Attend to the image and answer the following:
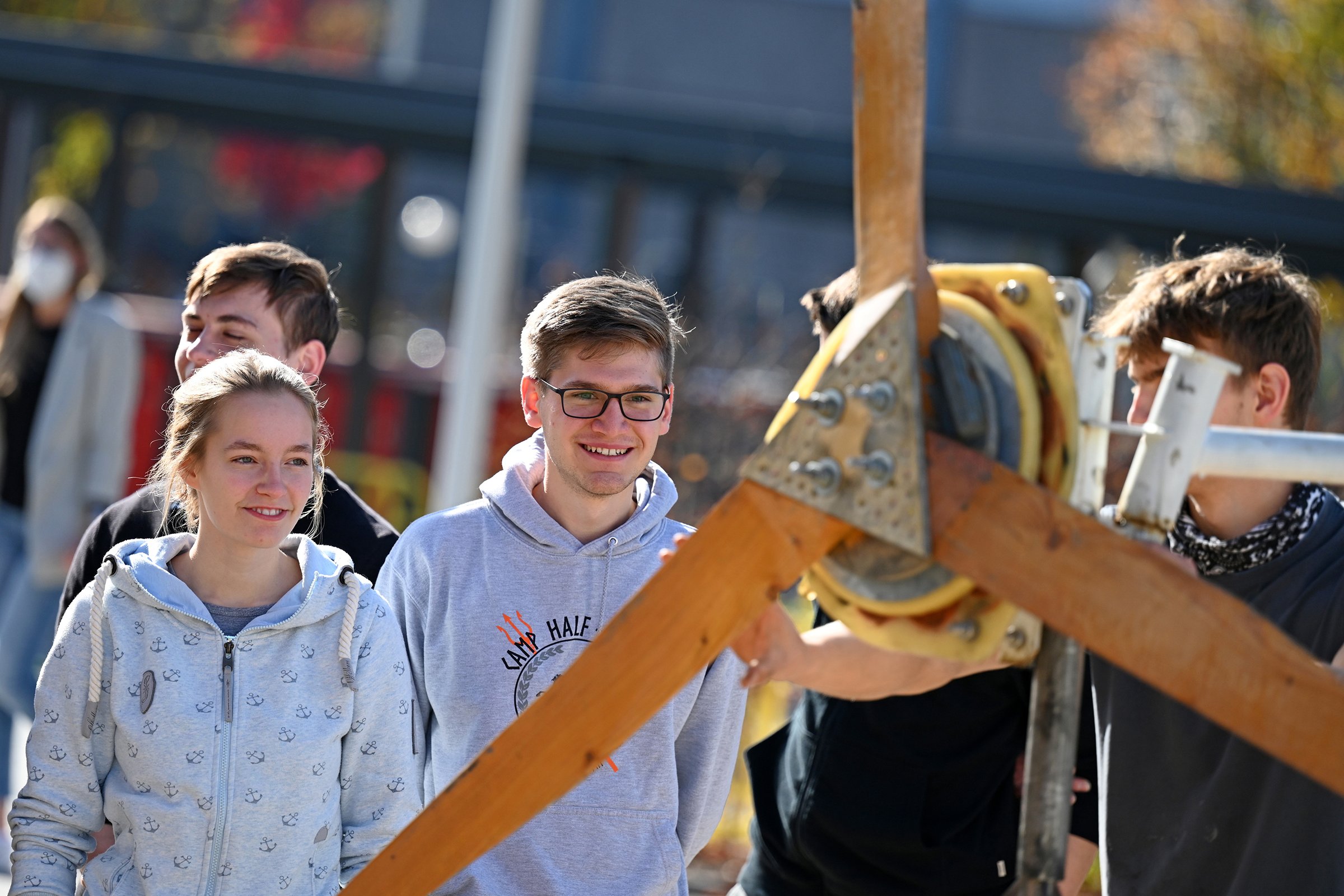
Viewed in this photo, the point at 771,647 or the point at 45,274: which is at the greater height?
the point at 45,274

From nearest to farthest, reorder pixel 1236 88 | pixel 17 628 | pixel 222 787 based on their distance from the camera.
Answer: pixel 222 787, pixel 17 628, pixel 1236 88

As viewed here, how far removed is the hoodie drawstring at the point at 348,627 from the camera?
2.49 m

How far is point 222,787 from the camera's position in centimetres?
237

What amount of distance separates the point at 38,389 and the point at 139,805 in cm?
387

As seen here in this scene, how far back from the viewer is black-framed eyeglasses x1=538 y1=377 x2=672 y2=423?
2736mm

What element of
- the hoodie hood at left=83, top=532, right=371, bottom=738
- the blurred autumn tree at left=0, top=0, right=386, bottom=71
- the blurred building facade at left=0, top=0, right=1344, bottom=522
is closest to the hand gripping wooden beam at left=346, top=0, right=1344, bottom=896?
the hoodie hood at left=83, top=532, right=371, bottom=738

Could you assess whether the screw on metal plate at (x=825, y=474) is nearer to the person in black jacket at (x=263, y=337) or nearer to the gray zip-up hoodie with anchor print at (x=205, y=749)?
A: the gray zip-up hoodie with anchor print at (x=205, y=749)

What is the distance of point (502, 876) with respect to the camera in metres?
2.62

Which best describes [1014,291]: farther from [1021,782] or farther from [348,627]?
[1021,782]

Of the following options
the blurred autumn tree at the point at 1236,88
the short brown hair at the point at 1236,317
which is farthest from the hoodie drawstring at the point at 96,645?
the blurred autumn tree at the point at 1236,88

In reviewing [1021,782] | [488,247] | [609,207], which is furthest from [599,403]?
[609,207]

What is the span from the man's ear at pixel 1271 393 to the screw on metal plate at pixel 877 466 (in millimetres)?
1232

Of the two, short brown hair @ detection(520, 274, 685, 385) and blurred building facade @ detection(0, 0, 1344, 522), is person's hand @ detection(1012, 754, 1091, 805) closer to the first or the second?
short brown hair @ detection(520, 274, 685, 385)

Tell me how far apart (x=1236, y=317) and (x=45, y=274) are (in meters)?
4.71
